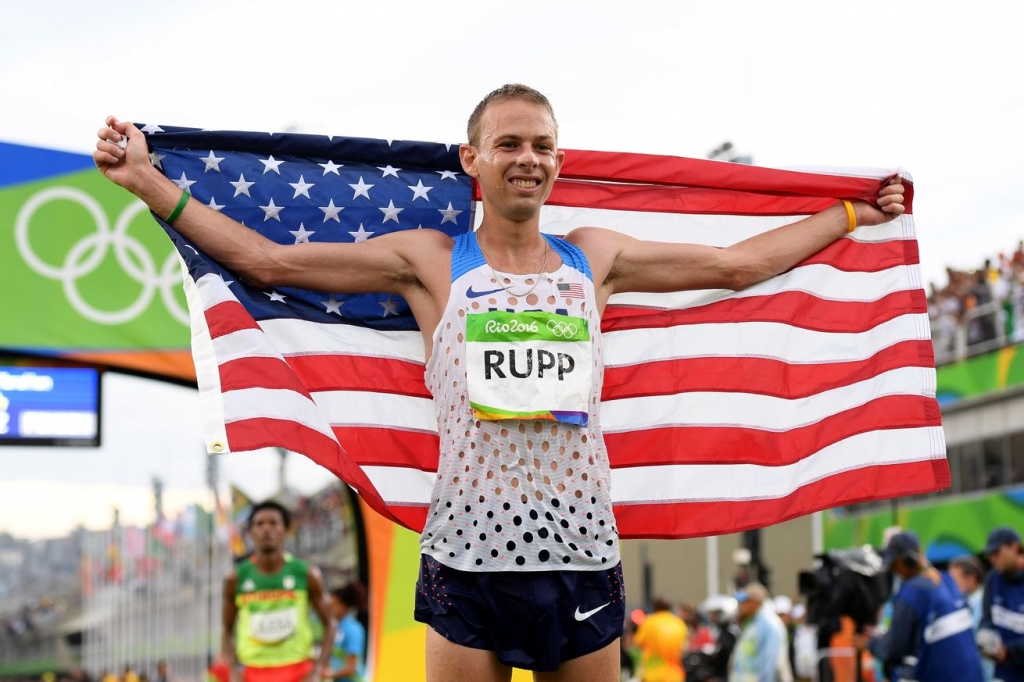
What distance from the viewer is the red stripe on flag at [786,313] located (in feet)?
16.8

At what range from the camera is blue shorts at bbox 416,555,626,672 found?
368 cm

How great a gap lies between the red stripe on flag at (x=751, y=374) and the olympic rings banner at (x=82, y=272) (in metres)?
6.39

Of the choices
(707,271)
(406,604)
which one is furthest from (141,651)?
(707,271)

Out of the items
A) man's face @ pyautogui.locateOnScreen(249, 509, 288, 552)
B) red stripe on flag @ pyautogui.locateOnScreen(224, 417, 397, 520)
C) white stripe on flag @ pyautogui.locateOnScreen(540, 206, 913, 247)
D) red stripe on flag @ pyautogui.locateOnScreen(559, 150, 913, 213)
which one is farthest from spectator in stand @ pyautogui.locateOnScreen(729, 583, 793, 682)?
red stripe on flag @ pyautogui.locateOnScreen(224, 417, 397, 520)

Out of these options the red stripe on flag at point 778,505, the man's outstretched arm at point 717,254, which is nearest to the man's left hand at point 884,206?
the man's outstretched arm at point 717,254

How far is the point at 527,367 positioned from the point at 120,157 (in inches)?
58.5

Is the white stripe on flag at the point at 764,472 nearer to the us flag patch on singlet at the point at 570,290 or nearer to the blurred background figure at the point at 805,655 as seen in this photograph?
the us flag patch on singlet at the point at 570,290

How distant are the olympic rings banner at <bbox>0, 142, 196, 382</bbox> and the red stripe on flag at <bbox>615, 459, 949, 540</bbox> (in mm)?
6565

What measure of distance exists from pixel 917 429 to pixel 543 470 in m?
2.10

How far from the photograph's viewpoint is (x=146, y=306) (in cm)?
1075

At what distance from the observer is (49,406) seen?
34.6ft

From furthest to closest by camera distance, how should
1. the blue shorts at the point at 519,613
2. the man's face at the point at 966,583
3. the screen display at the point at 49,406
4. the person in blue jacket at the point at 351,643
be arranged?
the man's face at the point at 966,583 < the person in blue jacket at the point at 351,643 < the screen display at the point at 49,406 < the blue shorts at the point at 519,613

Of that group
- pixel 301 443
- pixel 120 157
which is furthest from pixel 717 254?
pixel 120 157

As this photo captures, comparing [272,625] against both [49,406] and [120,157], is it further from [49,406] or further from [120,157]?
[120,157]
